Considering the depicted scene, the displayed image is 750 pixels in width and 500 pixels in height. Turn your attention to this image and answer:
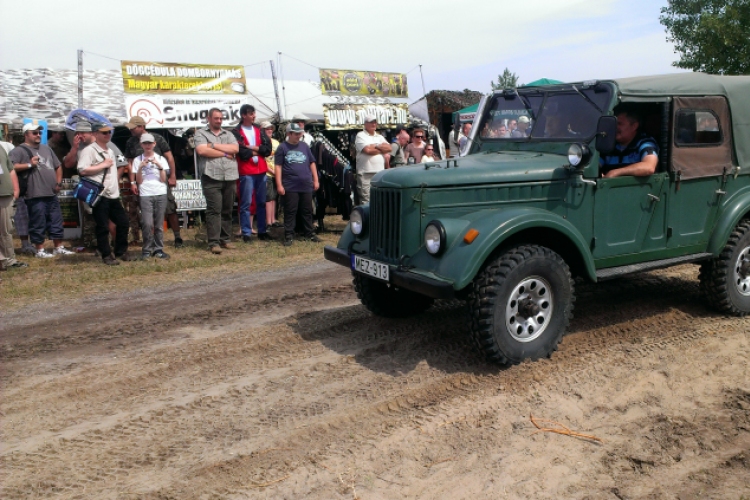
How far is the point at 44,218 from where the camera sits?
32.4 feet

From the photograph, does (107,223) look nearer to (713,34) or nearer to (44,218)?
(44,218)

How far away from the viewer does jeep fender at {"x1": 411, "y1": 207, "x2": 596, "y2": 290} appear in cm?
455

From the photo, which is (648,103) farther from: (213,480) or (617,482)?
(213,480)

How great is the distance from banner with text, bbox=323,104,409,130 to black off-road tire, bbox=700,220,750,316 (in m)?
8.31

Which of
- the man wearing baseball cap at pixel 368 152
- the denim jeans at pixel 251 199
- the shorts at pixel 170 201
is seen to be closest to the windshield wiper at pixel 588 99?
the man wearing baseball cap at pixel 368 152

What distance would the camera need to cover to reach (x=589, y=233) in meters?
5.41

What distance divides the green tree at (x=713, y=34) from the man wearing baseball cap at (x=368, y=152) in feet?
48.8

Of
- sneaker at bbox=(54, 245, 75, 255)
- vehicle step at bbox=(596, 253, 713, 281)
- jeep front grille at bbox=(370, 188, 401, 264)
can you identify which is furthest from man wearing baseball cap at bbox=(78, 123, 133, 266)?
vehicle step at bbox=(596, 253, 713, 281)

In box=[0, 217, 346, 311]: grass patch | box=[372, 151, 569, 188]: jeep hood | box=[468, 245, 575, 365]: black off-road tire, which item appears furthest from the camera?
box=[0, 217, 346, 311]: grass patch

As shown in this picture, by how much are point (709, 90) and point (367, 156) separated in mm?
5625

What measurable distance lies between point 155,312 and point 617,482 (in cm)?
495

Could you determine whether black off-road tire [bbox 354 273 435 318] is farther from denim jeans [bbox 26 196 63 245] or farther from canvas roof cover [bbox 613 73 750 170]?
denim jeans [bbox 26 196 63 245]

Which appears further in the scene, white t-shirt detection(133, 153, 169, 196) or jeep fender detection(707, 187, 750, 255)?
white t-shirt detection(133, 153, 169, 196)

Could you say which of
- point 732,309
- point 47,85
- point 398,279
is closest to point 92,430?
point 398,279
